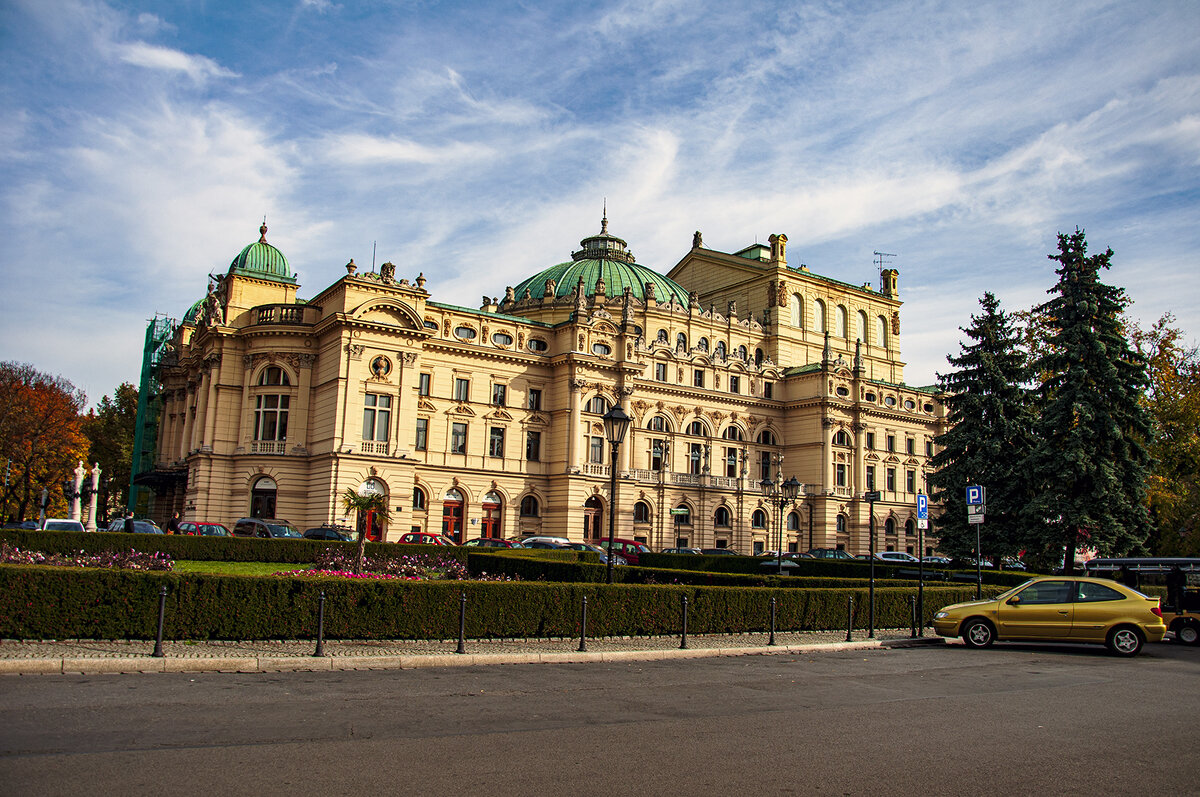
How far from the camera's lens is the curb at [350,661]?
12870 mm

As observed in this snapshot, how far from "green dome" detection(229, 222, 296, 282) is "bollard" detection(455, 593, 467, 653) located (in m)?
47.9

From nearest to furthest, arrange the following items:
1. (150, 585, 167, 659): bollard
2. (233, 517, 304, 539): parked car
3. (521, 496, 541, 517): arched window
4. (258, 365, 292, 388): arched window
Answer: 1. (150, 585, 167, 659): bollard
2. (233, 517, 304, 539): parked car
3. (258, 365, 292, 388): arched window
4. (521, 496, 541, 517): arched window

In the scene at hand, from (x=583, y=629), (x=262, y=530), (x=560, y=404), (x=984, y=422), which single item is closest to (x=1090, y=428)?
(x=984, y=422)

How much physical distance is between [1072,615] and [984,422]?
3171 cm

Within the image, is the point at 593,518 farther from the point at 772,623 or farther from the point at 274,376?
the point at 772,623

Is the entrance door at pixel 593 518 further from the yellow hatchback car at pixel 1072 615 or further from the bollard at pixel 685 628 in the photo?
the bollard at pixel 685 628

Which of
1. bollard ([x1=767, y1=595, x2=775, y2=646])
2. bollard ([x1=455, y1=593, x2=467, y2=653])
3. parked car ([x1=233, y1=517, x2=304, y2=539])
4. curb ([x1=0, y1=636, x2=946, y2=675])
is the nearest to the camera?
curb ([x1=0, y1=636, x2=946, y2=675])

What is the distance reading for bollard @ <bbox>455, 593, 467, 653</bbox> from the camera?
16.3m

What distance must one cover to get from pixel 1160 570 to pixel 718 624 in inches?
759

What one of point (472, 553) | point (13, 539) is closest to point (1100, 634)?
point (472, 553)

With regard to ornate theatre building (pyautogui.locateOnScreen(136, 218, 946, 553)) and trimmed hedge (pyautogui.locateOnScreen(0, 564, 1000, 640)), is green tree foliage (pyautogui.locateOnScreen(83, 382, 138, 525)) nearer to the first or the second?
ornate theatre building (pyautogui.locateOnScreen(136, 218, 946, 553))

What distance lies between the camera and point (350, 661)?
14.8 metres

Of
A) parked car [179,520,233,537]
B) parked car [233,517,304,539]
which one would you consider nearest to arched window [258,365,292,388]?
parked car [233,517,304,539]

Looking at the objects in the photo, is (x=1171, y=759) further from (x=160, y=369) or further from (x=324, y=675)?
(x=160, y=369)
